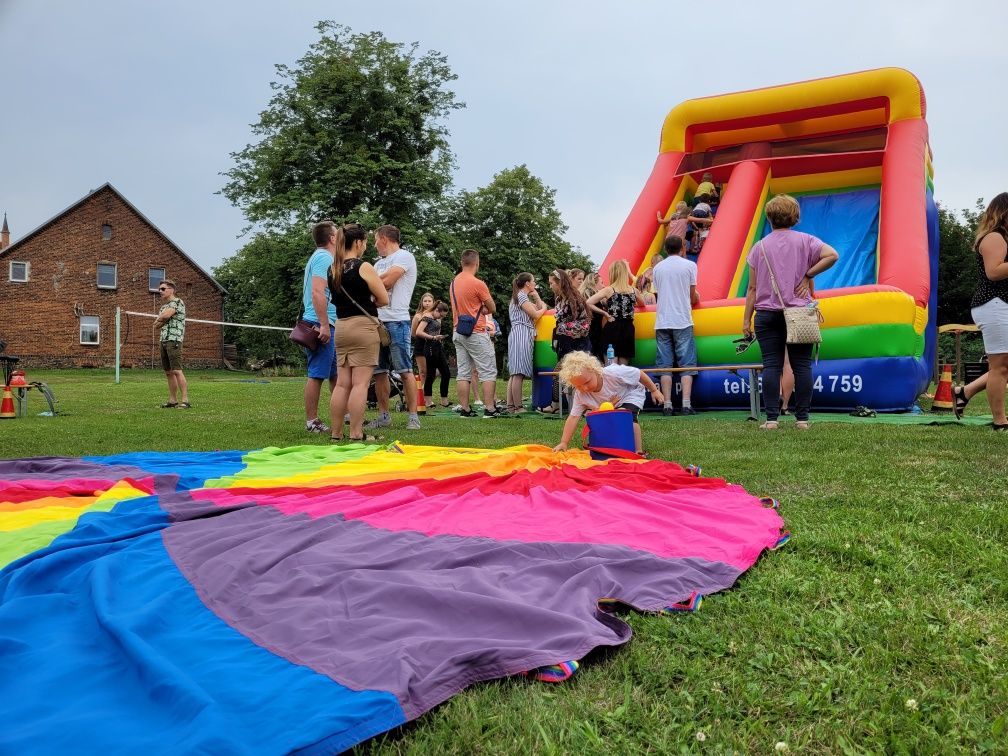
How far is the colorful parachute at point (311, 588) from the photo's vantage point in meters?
Result: 1.69

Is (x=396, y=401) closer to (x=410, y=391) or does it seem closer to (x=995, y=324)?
(x=410, y=391)

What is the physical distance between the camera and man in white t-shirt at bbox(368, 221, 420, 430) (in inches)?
317

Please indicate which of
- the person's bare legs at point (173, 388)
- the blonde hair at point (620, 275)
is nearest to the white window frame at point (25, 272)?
the person's bare legs at point (173, 388)

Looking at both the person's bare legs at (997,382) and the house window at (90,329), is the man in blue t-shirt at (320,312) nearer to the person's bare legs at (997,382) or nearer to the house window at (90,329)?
the person's bare legs at (997,382)

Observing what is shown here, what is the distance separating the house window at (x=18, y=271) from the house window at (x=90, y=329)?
2813mm

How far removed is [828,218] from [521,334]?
232 inches

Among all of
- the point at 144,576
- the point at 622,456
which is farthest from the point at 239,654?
the point at 622,456

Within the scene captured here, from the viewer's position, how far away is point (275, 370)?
1515 inches

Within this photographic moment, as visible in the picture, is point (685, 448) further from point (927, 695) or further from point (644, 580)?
point (927, 695)

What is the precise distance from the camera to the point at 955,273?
3312cm

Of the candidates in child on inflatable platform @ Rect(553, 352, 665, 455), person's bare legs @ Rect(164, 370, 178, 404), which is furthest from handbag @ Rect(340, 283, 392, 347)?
person's bare legs @ Rect(164, 370, 178, 404)

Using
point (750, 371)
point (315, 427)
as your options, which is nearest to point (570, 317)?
point (750, 371)

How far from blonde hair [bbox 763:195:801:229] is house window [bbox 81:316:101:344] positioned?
3486 cm

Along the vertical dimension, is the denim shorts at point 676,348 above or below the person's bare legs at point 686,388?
above
